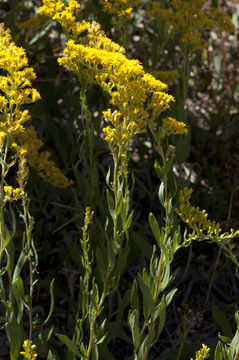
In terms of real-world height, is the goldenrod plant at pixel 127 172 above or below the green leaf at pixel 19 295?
above

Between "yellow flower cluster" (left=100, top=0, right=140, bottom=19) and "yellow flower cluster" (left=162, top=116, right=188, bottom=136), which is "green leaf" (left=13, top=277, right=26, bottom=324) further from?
"yellow flower cluster" (left=100, top=0, right=140, bottom=19)

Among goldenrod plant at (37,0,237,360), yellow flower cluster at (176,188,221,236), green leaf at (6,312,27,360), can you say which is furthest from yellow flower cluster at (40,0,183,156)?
green leaf at (6,312,27,360)

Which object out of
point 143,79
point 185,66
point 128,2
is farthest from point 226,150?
point 143,79

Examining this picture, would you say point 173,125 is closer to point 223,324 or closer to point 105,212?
point 105,212

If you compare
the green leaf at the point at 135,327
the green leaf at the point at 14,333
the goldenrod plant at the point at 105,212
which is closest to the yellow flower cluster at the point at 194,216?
the goldenrod plant at the point at 105,212

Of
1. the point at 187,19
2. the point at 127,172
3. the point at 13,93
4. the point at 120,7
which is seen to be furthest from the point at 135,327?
the point at 187,19

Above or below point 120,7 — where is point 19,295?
below

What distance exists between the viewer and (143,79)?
173 cm

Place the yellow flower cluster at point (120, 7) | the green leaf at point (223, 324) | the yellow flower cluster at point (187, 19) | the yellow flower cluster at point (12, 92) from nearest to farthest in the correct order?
the yellow flower cluster at point (12, 92) < the green leaf at point (223, 324) < the yellow flower cluster at point (120, 7) < the yellow flower cluster at point (187, 19)

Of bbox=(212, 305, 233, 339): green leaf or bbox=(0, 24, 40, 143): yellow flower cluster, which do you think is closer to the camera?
bbox=(0, 24, 40, 143): yellow flower cluster

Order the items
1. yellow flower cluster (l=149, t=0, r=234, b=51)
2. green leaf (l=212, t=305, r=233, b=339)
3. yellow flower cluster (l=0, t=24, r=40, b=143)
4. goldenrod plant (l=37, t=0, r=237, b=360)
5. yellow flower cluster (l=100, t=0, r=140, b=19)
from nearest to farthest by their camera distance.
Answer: yellow flower cluster (l=0, t=24, r=40, b=143) → goldenrod plant (l=37, t=0, r=237, b=360) → green leaf (l=212, t=305, r=233, b=339) → yellow flower cluster (l=100, t=0, r=140, b=19) → yellow flower cluster (l=149, t=0, r=234, b=51)

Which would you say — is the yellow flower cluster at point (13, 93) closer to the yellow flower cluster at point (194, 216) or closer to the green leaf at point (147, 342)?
the yellow flower cluster at point (194, 216)

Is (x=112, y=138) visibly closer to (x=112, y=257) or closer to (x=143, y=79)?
(x=143, y=79)

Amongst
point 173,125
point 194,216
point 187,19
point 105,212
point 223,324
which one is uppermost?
point 187,19
